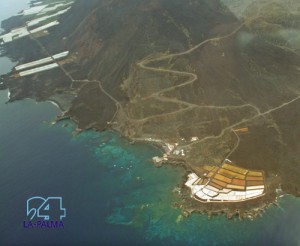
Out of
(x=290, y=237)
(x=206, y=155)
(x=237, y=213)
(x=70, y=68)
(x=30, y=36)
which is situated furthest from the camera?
(x=30, y=36)

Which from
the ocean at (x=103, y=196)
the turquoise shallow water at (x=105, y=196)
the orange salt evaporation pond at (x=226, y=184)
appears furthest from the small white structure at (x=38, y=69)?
the orange salt evaporation pond at (x=226, y=184)

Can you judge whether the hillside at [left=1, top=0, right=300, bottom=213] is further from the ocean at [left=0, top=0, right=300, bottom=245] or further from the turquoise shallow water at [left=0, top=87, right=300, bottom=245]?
the turquoise shallow water at [left=0, top=87, right=300, bottom=245]

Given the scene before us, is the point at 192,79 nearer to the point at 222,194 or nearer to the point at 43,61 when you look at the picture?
the point at 222,194

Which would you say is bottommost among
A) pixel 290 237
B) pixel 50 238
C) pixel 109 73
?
pixel 290 237

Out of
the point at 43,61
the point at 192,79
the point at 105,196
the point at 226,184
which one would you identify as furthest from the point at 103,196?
the point at 43,61

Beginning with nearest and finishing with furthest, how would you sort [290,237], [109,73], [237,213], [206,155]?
1. [290,237]
2. [237,213]
3. [206,155]
4. [109,73]

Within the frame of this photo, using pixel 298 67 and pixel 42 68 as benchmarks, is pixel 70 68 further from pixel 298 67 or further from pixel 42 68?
pixel 298 67

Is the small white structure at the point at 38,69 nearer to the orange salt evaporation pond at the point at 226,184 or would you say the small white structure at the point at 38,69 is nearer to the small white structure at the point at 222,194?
the orange salt evaporation pond at the point at 226,184

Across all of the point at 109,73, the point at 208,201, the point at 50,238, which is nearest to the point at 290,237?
the point at 208,201
